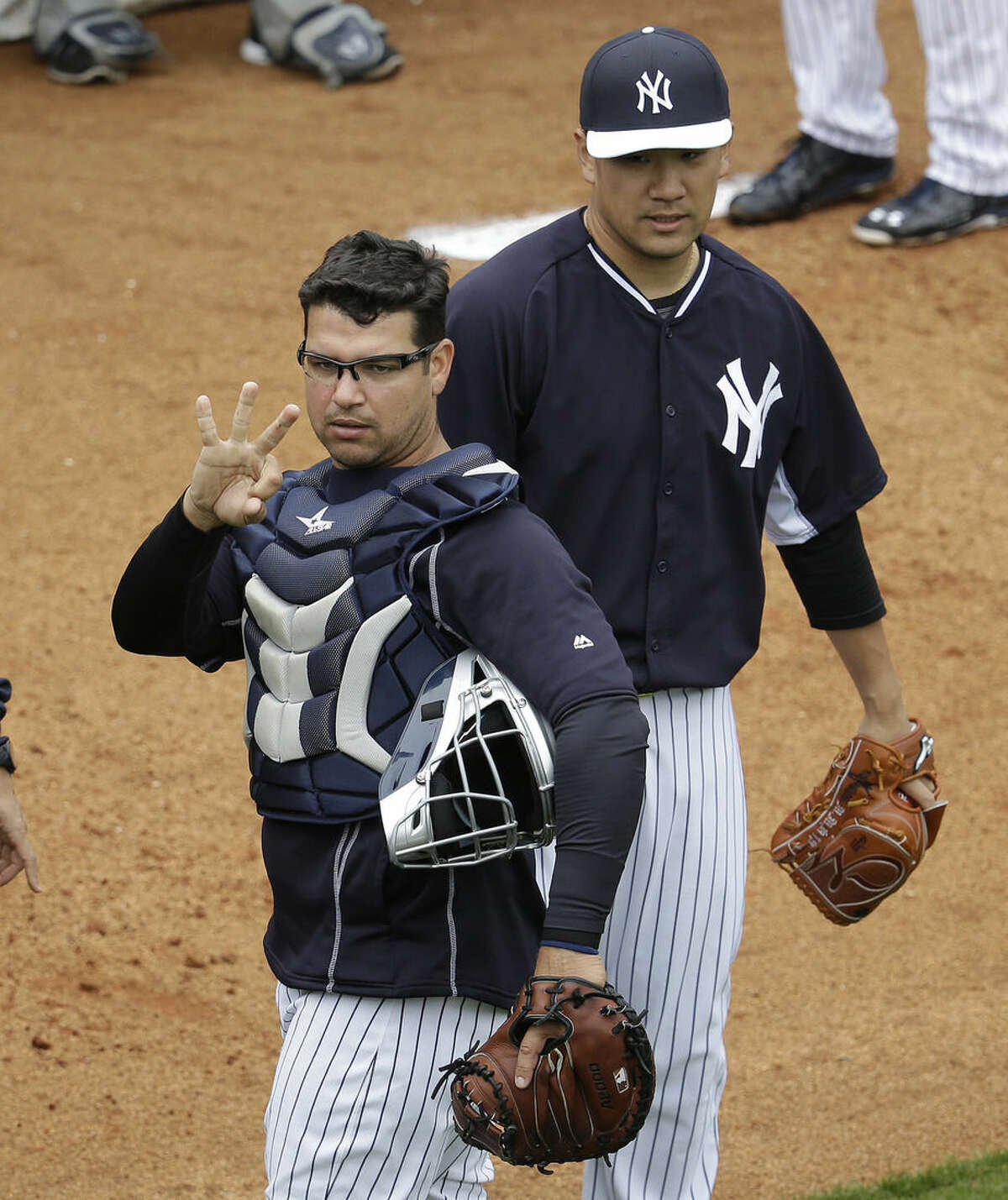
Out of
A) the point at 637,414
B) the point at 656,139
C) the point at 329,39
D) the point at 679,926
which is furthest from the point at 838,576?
the point at 329,39

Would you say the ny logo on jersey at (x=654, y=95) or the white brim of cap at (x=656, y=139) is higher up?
the ny logo on jersey at (x=654, y=95)

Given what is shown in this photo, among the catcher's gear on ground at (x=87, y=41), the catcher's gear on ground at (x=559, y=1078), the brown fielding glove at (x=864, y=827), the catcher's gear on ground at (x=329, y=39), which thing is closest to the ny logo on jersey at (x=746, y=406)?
the brown fielding glove at (x=864, y=827)

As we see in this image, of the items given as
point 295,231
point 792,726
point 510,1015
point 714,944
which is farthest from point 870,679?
point 295,231

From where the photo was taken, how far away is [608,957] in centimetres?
293

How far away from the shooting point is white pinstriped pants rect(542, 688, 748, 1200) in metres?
2.89

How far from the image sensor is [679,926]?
2.90 m

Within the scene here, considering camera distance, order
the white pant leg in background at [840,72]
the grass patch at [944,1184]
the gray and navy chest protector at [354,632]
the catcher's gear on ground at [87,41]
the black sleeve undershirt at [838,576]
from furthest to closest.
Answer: the catcher's gear on ground at [87,41]
the white pant leg in background at [840,72]
the grass patch at [944,1184]
the black sleeve undershirt at [838,576]
the gray and navy chest protector at [354,632]

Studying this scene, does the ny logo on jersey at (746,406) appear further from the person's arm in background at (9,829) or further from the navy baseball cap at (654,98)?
the person's arm in background at (9,829)

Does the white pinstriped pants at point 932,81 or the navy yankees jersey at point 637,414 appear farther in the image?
the white pinstriped pants at point 932,81

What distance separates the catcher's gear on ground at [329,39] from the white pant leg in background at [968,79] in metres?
2.92

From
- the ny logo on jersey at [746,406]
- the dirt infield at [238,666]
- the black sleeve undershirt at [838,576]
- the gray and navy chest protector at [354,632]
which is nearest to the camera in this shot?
the gray and navy chest protector at [354,632]

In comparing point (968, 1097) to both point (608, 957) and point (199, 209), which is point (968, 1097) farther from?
point (199, 209)

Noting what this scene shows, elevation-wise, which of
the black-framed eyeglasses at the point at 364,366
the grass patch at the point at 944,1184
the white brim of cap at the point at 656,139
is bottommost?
the grass patch at the point at 944,1184

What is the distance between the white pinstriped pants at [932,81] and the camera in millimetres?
6867
